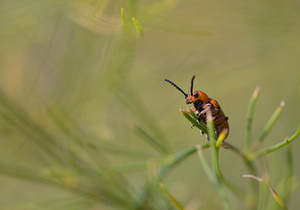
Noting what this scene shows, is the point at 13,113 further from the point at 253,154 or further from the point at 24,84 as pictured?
the point at 253,154

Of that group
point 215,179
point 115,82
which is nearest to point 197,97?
point 215,179

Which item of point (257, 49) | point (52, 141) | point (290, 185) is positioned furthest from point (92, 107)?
point (290, 185)

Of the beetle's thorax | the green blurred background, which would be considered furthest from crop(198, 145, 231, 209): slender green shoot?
the green blurred background

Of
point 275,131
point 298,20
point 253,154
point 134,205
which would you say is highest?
point 298,20

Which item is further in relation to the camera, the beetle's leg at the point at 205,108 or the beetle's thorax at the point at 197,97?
the beetle's thorax at the point at 197,97

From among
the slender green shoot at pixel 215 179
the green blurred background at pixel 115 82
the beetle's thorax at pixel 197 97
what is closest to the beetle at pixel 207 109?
the beetle's thorax at pixel 197 97

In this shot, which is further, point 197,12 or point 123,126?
point 123,126

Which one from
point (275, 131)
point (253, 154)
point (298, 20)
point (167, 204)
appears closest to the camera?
point (253, 154)

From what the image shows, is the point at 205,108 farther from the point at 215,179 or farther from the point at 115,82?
the point at 115,82

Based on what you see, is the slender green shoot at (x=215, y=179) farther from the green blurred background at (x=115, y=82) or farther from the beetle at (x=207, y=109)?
the green blurred background at (x=115, y=82)
